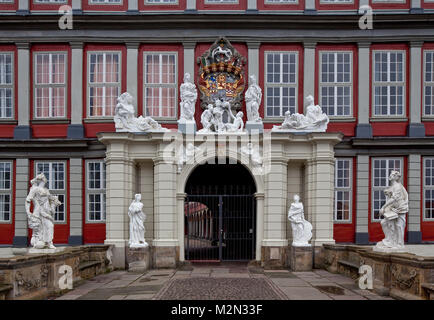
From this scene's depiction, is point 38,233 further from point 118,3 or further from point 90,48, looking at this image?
point 118,3

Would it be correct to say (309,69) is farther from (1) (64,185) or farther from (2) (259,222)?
(1) (64,185)

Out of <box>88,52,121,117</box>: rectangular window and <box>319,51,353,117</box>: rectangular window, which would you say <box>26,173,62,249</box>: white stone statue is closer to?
<box>88,52,121,117</box>: rectangular window

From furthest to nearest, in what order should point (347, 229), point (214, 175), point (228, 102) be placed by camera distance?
point (214, 175) → point (347, 229) → point (228, 102)

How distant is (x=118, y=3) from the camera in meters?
18.8

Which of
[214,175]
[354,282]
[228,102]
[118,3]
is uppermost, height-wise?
[118,3]

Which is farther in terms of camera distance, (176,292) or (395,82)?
(395,82)

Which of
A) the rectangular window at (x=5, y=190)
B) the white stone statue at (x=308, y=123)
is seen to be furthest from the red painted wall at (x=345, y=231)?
the rectangular window at (x=5, y=190)

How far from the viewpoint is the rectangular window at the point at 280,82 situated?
1853cm

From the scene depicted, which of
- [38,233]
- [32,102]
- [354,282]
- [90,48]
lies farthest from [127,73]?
[354,282]

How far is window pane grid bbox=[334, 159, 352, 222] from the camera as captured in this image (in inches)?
723

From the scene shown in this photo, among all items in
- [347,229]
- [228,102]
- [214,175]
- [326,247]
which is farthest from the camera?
[214,175]

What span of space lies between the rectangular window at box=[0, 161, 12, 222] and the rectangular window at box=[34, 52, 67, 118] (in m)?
2.49

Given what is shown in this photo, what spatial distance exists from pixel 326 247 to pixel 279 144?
3.86 m

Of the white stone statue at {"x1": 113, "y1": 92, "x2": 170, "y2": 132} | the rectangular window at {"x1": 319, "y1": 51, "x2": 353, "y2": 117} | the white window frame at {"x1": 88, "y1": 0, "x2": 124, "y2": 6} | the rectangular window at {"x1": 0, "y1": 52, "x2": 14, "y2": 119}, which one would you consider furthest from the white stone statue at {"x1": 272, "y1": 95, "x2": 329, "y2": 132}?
the rectangular window at {"x1": 0, "y1": 52, "x2": 14, "y2": 119}
